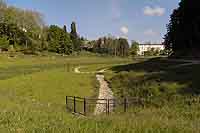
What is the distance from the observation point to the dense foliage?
280 feet

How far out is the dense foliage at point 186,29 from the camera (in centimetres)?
8538

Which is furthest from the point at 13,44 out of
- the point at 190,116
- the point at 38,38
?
the point at 190,116

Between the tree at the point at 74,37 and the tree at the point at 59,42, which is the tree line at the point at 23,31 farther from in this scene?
the tree at the point at 74,37

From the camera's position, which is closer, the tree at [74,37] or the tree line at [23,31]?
the tree line at [23,31]

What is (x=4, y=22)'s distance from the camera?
135625 millimetres

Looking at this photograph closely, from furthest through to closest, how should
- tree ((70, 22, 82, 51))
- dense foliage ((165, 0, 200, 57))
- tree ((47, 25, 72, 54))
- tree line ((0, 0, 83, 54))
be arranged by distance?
1. tree ((70, 22, 82, 51))
2. tree ((47, 25, 72, 54))
3. tree line ((0, 0, 83, 54))
4. dense foliage ((165, 0, 200, 57))

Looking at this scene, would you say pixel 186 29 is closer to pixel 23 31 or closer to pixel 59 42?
pixel 23 31

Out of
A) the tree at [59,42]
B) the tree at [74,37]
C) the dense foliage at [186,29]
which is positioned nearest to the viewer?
the dense foliage at [186,29]

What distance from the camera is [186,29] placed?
90312 millimetres

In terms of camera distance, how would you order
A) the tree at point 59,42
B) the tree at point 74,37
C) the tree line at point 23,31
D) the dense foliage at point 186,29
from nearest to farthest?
the dense foliage at point 186,29
the tree line at point 23,31
the tree at point 59,42
the tree at point 74,37

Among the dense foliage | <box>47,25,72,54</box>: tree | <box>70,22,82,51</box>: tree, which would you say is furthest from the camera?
<box>70,22,82,51</box>: tree

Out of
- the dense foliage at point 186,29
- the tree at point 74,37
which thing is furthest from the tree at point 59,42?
the dense foliage at point 186,29

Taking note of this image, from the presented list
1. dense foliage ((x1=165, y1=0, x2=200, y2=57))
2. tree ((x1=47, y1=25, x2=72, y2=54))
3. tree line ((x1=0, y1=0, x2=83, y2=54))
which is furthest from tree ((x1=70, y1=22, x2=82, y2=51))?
dense foliage ((x1=165, y1=0, x2=200, y2=57))

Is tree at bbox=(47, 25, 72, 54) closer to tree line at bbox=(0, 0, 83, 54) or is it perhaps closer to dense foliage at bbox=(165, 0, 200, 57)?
tree line at bbox=(0, 0, 83, 54)
